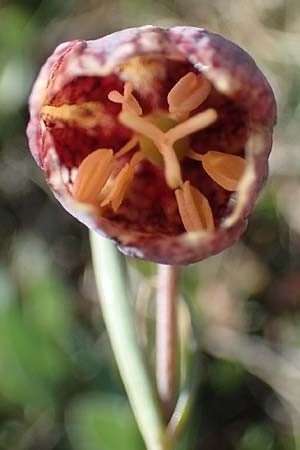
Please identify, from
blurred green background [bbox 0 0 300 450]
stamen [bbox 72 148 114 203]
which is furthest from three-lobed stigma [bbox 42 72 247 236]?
blurred green background [bbox 0 0 300 450]

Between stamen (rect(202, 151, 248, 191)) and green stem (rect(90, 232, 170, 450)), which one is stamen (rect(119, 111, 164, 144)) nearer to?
stamen (rect(202, 151, 248, 191))

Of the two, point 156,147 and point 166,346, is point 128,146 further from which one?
point 166,346

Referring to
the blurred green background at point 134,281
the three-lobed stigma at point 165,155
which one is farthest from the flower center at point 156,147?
the blurred green background at point 134,281

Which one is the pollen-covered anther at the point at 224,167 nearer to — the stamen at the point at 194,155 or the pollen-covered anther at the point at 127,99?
the stamen at the point at 194,155

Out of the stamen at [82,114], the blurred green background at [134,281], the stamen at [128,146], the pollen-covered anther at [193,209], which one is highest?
the stamen at [82,114]

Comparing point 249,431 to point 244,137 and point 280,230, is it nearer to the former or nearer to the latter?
point 280,230

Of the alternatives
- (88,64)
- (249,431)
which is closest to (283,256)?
(249,431)
